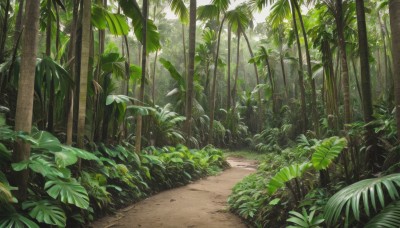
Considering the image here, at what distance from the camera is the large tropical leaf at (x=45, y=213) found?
118 inches

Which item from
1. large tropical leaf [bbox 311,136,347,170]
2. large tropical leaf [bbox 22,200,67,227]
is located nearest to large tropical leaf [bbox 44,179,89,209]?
large tropical leaf [bbox 22,200,67,227]

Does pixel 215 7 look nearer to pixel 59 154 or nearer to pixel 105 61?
pixel 105 61

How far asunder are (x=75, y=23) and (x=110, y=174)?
9.06 feet

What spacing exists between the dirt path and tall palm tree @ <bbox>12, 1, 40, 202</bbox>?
1.51 meters

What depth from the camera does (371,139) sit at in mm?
3686

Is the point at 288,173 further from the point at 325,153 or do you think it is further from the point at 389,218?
the point at 389,218

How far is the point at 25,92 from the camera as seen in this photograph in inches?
121

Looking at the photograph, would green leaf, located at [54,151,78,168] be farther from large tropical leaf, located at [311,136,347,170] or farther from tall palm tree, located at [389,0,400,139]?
tall palm tree, located at [389,0,400,139]

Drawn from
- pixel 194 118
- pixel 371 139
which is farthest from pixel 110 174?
pixel 194 118

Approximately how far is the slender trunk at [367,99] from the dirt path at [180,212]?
6.72ft

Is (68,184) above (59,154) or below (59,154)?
below

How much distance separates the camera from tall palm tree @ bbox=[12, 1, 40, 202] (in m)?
3.07

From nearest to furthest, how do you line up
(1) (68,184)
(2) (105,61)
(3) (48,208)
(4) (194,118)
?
(3) (48,208) → (1) (68,184) → (2) (105,61) → (4) (194,118)

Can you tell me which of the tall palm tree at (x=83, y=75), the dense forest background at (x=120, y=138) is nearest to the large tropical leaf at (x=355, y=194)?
the dense forest background at (x=120, y=138)
